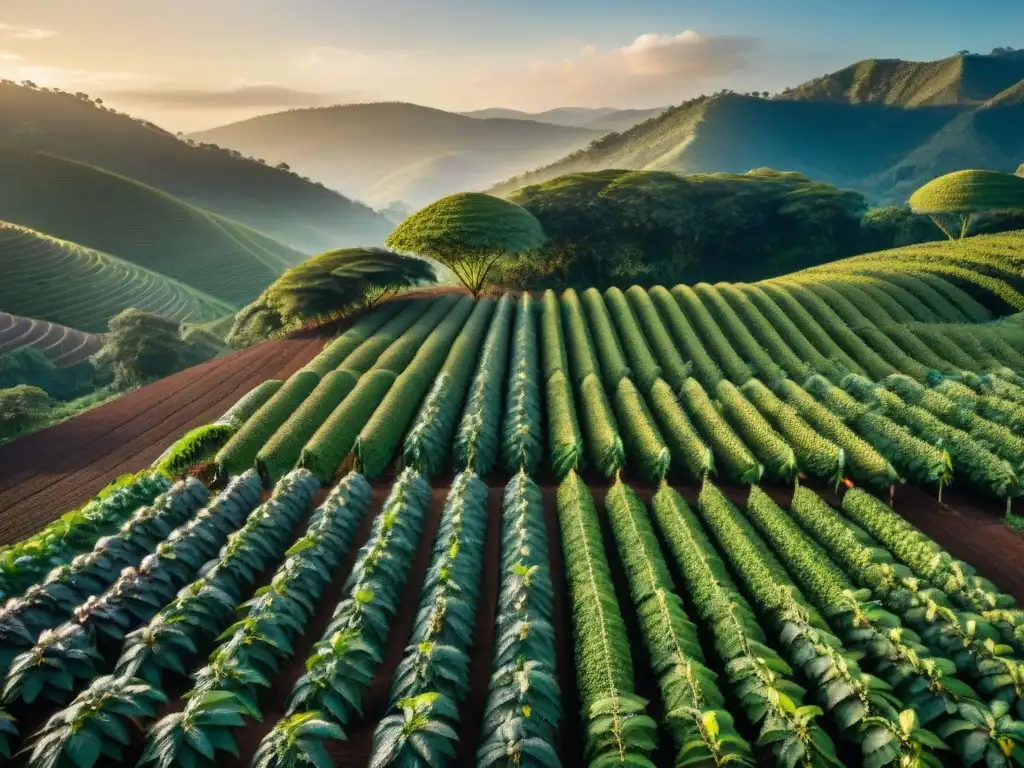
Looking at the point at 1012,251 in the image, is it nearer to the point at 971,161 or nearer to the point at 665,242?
the point at 665,242

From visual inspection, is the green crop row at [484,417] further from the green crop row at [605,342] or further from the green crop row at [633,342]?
the green crop row at [633,342]

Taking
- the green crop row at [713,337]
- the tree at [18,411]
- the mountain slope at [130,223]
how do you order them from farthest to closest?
the mountain slope at [130,223] < the green crop row at [713,337] < the tree at [18,411]

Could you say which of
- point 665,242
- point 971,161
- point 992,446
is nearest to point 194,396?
point 992,446

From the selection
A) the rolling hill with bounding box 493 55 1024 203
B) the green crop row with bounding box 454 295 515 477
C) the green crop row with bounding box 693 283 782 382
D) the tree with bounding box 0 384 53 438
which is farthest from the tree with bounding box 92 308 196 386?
the rolling hill with bounding box 493 55 1024 203

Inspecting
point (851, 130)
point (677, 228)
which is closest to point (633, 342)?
point (677, 228)

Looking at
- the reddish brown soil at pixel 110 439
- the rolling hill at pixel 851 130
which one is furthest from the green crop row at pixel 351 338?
the rolling hill at pixel 851 130

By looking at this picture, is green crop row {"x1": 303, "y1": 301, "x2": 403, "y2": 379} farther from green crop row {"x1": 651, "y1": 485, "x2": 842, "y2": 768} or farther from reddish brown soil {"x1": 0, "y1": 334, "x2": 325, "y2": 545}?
green crop row {"x1": 651, "y1": 485, "x2": 842, "y2": 768}
